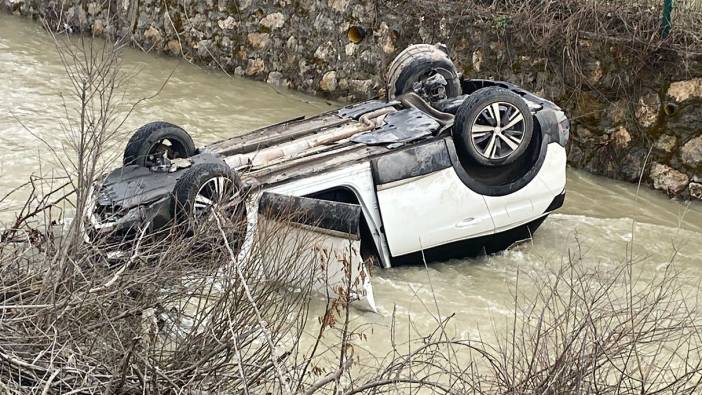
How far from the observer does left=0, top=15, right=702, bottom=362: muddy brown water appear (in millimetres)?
6086

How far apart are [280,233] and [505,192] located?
202 centimetres

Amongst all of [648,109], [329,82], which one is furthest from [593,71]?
[329,82]

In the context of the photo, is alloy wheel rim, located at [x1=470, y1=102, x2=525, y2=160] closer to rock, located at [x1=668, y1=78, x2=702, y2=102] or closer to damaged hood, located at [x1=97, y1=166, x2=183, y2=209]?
damaged hood, located at [x1=97, y1=166, x2=183, y2=209]

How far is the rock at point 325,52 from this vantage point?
36.2 ft

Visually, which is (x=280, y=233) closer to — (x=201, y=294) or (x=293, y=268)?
(x=293, y=268)

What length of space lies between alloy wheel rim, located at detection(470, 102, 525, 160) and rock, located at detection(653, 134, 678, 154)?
2983 millimetres

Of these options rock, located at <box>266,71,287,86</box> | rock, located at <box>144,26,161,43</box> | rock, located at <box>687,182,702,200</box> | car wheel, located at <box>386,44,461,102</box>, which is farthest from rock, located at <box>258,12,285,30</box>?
rock, located at <box>687,182,702,200</box>

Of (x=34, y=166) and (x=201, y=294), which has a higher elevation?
(x=201, y=294)

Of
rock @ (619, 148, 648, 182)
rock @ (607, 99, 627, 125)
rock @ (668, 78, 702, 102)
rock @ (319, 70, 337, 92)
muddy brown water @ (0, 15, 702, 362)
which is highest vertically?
rock @ (668, 78, 702, 102)

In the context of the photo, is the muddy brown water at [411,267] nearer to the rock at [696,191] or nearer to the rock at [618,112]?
the rock at [696,191]

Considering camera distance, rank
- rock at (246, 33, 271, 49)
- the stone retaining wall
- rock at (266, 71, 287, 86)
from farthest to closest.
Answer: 1. rock at (246, 33, 271, 49)
2. rock at (266, 71, 287, 86)
3. the stone retaining wall

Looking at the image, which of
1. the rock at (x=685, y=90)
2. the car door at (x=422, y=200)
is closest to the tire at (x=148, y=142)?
the car door at (x=422, y=200)

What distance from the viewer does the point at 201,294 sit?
424 centimetres

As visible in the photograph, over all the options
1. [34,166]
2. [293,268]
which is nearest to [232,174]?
[293,268]
